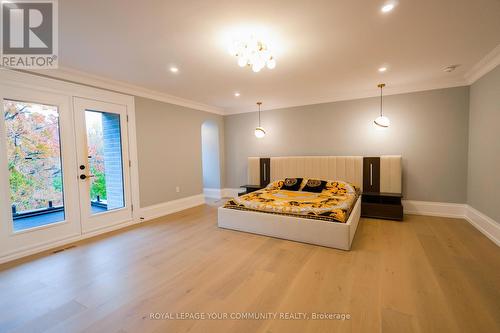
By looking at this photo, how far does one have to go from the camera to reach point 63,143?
10.4 feet

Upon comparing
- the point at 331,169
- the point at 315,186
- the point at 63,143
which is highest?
the point at 63,143

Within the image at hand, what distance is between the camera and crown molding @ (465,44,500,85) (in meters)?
2.86

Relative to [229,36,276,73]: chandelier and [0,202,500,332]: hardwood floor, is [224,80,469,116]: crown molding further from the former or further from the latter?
[229,36,276,73]: chandelier

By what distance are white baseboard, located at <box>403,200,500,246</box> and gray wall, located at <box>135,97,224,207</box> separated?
15.8 ft

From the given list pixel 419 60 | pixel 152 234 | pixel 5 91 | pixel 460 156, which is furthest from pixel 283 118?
pixel 5 91

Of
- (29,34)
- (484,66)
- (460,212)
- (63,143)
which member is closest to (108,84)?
(63,143)

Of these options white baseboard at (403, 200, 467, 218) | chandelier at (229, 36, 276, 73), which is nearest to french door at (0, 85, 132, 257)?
chandelier at (229, 36, 276, 73)

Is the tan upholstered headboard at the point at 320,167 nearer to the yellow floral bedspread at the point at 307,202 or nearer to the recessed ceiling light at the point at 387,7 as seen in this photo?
the yellow floral bedspread at the point at 307,202

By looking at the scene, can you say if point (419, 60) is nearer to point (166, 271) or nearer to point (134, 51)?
point (134, 51)

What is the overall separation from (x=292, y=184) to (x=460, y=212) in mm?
3096

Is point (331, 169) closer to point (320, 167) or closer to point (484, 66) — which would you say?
point (320, 167)

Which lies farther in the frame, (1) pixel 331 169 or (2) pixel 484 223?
(1) pixel 331 169

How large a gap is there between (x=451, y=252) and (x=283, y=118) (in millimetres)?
4040

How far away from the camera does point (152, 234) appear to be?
11.5 ft
